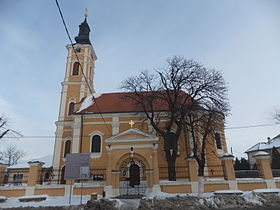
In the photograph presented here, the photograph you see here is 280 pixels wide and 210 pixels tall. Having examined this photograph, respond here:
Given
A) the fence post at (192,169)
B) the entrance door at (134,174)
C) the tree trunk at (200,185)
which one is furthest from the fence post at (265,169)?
the entrance door at (134,174)

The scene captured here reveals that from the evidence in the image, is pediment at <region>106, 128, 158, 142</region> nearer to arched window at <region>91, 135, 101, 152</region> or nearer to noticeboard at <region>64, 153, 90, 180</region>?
noticeboard at <region>64, 153, 90, 180</region>

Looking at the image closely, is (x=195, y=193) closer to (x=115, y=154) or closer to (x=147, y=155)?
(x=147, y=155)

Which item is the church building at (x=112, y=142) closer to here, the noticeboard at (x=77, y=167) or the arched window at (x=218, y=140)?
the arched window at (x=218, y=140)

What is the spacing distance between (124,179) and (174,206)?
6.80 metres

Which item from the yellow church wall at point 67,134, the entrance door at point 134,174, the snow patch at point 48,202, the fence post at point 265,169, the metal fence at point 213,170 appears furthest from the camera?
the yellow church wall at point 67,134

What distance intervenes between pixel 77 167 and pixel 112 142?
3.57 metres

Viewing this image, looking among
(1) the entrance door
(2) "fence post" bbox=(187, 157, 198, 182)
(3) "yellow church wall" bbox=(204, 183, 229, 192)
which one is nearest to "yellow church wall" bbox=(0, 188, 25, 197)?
(1) the entrance door

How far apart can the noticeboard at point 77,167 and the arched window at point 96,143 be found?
28.9 ft

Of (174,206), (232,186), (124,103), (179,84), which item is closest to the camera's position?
(174,206)

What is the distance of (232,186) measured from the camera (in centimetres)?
1286

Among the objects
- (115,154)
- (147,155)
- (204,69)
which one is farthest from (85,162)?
(204,69)

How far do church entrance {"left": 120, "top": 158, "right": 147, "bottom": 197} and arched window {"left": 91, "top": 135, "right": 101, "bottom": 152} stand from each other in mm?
5979

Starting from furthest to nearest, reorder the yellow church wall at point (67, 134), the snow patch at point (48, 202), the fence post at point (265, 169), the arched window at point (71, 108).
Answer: the arched window at point (71, 108), the yellow church wall at point (67, 134), the fence post at point (265, 169), the snow patch at point (48, 202)

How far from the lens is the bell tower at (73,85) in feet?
73.6
